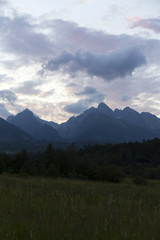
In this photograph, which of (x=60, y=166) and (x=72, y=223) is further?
(x=60, y=166)

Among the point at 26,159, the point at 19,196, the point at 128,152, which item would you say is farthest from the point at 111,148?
the point at 19,196

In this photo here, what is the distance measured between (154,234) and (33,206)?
4.90 meters

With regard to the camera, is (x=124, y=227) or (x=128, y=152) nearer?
(x=124, y=227)

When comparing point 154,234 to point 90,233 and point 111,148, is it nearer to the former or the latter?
point 90,233

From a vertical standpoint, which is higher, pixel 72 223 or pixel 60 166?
pixel 72 223

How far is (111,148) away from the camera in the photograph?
Result: 17138cm

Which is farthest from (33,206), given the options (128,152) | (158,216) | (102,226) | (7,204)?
(128,152)

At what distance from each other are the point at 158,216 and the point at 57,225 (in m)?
4.10

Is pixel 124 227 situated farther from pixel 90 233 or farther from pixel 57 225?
pixel 57 225

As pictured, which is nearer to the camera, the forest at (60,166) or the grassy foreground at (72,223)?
the grassy foreground at (72,223)

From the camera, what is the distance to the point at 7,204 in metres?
9.85

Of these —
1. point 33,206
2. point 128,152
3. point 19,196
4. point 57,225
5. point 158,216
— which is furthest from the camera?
point 128,152

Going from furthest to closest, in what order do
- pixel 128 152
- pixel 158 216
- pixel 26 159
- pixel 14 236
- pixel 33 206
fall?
pixel 128 152 → pixel 26 159 → pixel 33 206 → pixel 158 216 → pixel 14 236

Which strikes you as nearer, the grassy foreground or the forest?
the grassy foreground
